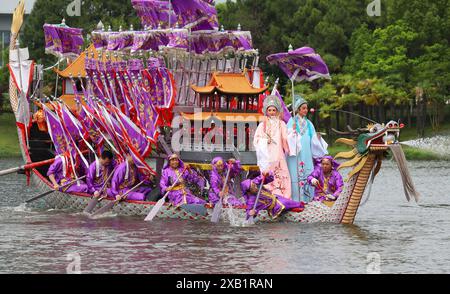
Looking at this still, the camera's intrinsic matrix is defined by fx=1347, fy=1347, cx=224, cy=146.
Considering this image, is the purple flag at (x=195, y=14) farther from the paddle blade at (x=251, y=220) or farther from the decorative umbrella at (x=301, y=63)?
the paddle blade at (x=251, y=220)

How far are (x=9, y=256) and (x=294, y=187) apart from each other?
6466 millimetres

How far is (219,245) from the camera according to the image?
23688 millimetres

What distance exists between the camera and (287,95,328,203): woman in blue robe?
26469 millimetres

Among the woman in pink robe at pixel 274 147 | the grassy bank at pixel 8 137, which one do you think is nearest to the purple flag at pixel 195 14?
the woman in pink robe at pixel 274 147

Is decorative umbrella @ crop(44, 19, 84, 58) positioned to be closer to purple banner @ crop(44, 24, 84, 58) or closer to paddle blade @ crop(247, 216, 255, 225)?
purple banner @ crop(44, 24, 84, 58)

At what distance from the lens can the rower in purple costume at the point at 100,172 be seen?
2870 centimetres

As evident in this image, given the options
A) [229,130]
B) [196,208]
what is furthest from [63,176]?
[229,130]

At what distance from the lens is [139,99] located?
1142 inches

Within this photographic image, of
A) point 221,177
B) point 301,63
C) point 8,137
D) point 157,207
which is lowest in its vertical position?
point 8,137

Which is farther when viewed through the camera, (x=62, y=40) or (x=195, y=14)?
(x=62, y=40)

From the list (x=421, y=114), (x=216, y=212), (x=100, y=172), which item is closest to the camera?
(x=216, y=212)

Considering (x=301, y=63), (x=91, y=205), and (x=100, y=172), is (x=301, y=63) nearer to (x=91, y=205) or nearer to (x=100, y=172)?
(x=100, y=172)

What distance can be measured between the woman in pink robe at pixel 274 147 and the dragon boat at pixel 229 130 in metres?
0.63

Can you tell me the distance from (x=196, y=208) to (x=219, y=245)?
3246 millimetres
